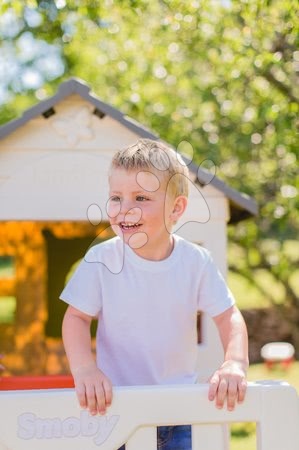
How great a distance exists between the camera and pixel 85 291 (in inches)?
93.0

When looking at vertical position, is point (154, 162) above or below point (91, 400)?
above

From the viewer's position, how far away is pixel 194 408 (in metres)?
1.98

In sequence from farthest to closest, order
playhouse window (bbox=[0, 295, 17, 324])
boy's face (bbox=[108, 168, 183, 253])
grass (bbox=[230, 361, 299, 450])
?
playhouse window (bbox=[0, 295, 17, 324])
grass (bbox=[230, 361, 299, 450])
boy's face (bbox=[108, 168, 183, 253])

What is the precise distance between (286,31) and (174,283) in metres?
2.68

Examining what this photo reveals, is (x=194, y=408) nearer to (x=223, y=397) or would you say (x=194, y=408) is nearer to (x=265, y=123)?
(x=223, y=397)

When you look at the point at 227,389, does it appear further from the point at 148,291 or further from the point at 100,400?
the point at 148,291

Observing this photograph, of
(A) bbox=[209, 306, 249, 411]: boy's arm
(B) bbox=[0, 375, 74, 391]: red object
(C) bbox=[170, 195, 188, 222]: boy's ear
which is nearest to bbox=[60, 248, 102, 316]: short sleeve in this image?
(C) bbox=[170, 195, 188, 222]: boy's ear

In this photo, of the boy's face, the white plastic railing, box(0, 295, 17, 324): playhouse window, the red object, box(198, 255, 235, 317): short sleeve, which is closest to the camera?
the white plastic railing

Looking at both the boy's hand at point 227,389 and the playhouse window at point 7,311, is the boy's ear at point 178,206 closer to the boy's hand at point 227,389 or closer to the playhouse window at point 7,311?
the boy's hand at point 227,389

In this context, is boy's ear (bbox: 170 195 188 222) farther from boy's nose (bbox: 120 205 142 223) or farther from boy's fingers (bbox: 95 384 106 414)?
boy's fingers (bbox: 95 384 106 414)

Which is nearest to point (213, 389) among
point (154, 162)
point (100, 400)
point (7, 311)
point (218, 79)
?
point (100, 400)

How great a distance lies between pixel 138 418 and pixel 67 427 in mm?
182

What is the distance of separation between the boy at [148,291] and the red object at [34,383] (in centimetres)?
68

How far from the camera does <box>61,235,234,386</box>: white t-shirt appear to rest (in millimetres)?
2395
